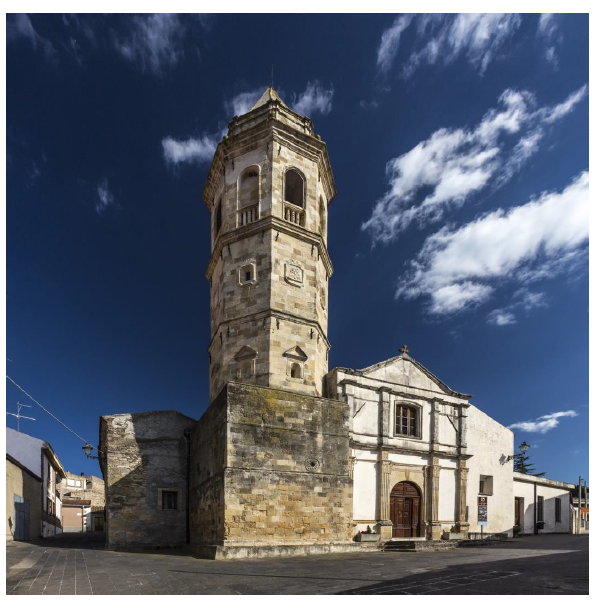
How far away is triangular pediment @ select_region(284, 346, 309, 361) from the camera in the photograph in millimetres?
17484

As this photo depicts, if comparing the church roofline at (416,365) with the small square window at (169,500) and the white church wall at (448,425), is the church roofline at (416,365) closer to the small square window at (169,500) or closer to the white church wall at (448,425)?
the white church wall at (448,425)

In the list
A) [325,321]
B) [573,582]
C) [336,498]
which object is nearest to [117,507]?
[336,498]

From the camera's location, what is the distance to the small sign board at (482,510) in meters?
20.8

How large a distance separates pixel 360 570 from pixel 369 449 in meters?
8.77

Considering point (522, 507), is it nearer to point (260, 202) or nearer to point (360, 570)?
point (360, 570)

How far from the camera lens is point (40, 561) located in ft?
44.3

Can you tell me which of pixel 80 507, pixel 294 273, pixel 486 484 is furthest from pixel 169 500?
pixel 80 507

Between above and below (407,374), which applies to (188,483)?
below

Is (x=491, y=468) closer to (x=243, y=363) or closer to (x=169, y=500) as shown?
(x=243, y=363)

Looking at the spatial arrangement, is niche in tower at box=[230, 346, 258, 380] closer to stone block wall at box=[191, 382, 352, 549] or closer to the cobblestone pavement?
stone block wall at box=[191, 382, 352, 549]

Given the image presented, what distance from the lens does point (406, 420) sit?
2127 centimetres

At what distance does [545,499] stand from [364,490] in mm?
15188

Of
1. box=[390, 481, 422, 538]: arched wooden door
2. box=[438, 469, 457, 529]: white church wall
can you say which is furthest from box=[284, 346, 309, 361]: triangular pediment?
box=[438, 469, 457, 529]: white church wall

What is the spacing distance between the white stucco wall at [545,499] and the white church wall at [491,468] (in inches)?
98.8
